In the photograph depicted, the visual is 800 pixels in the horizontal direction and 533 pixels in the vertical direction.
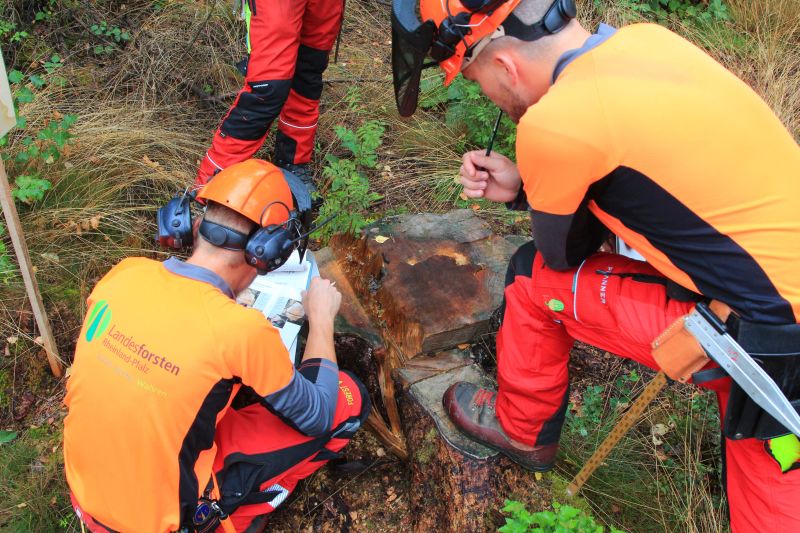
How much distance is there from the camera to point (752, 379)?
1.72 meters

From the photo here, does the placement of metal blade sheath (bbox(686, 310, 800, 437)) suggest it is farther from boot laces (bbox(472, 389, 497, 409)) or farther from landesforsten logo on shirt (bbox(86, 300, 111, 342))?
landesforsten logo on shirt (bbox(86, 300, 111, 342))

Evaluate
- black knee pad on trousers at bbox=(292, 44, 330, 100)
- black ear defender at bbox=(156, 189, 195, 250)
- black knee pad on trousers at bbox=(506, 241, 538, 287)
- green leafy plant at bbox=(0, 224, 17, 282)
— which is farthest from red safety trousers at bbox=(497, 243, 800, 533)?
green leafy plant at bbox=(0, 224, 17, 282)

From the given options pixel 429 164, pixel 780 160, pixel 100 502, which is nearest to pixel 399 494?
pixel 100 502

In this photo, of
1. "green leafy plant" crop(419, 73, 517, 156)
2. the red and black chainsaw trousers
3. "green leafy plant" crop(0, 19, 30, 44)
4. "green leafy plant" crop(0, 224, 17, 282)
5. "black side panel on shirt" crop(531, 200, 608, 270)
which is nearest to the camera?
"black side panel on shirt" crop(531, 200, 608, 270)

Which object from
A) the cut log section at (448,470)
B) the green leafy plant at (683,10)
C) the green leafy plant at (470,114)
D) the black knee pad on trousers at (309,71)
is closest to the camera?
the cut log section at (448,470)

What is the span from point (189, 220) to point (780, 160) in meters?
1.82

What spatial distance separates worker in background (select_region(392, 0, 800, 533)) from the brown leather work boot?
382mm

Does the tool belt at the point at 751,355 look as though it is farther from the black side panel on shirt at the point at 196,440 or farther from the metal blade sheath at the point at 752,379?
the black side panel on shirt at the point at 196,440

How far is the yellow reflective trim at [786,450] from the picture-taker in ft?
6.09

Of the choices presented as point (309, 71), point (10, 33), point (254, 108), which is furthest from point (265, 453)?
point (10, 33)

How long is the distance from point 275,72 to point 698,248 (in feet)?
8.17

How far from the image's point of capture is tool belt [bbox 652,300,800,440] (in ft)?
5.65

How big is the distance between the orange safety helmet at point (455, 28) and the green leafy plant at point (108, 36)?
137 inches

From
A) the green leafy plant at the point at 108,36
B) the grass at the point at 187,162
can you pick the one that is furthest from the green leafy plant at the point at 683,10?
the green leafy plant at the point at 108,36
